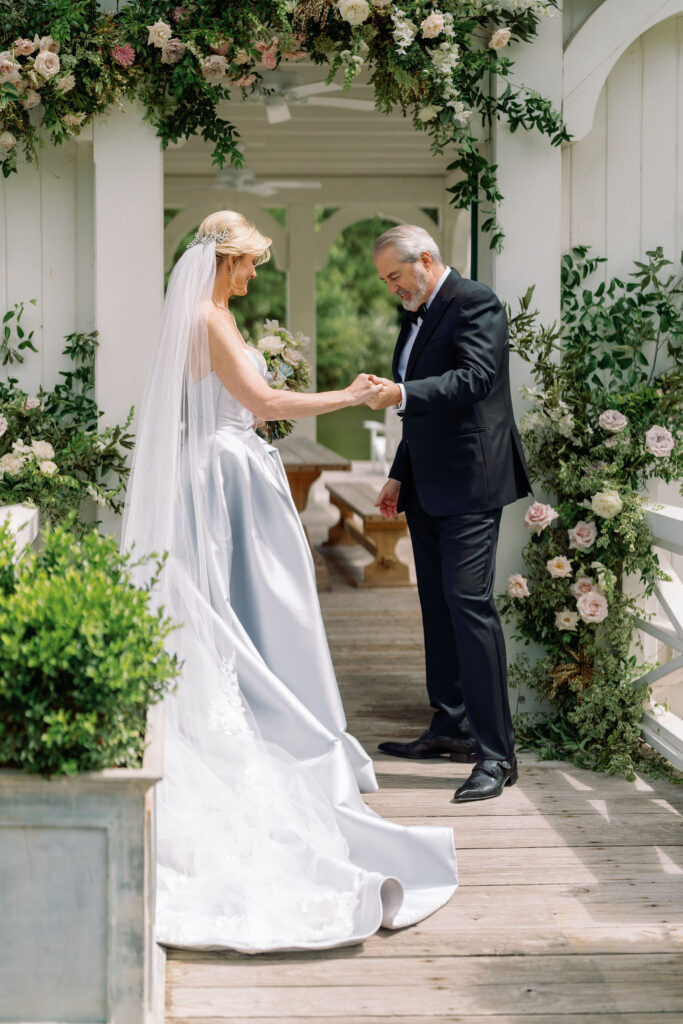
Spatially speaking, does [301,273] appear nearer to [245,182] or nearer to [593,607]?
[245,182]

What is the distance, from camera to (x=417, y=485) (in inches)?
155

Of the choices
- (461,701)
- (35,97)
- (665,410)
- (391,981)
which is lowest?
(391,981)

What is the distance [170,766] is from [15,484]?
1.45 metres

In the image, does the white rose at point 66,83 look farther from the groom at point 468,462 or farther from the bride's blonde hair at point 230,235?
the groom at point 468,462

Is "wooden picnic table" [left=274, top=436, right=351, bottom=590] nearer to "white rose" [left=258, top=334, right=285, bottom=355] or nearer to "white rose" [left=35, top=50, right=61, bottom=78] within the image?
"white rose" [left=258, top=334, right=285, bottom=355]

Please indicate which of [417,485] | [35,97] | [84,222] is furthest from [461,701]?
[35,97]

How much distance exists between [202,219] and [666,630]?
8651mm

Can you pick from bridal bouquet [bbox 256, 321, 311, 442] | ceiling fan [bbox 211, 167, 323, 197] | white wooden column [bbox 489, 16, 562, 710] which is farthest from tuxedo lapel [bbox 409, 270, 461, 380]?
ceiling fan [bbox 211, 167, 323, 197]

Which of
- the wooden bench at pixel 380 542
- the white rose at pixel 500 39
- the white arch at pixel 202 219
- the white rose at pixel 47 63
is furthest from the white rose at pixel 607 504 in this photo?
the white arch at pixel 202 219

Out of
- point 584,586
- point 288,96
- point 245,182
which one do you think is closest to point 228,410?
point 584,586

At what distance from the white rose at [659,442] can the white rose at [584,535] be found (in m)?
0.34

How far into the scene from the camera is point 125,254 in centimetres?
425

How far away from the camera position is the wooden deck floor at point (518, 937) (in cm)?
253

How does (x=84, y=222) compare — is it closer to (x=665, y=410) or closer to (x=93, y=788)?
(x=665, y=410)
